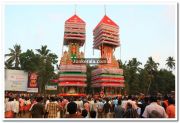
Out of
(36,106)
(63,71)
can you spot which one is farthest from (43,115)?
(63,71)

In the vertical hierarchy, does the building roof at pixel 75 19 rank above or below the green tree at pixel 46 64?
above

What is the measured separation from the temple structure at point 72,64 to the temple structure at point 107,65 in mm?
3331

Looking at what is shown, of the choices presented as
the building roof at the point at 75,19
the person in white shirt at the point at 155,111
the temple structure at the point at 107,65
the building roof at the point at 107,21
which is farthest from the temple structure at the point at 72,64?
the person in white shirt at the point at 155,111

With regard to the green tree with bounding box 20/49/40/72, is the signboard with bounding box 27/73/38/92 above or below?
below

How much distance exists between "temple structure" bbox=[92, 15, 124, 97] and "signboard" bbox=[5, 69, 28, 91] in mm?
24785

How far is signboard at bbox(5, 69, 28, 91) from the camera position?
1363 inches

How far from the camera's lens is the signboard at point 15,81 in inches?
1363

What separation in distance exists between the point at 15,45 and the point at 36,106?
4383cm

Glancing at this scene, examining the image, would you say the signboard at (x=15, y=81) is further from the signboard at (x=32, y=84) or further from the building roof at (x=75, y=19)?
the building roof at (x=75, y=19)

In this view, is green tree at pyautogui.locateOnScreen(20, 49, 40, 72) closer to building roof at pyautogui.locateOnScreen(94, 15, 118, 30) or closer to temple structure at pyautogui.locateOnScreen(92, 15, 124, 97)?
temple structure at pyautogui.locateOnScreen(92, 15, 124, 97)

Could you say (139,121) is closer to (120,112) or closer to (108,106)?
(120,112)

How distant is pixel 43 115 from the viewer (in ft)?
37.2

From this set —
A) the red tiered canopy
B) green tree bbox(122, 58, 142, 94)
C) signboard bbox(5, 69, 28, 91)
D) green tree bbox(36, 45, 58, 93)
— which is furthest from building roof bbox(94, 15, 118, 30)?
signboard bbox(5, 69, 28, 91)

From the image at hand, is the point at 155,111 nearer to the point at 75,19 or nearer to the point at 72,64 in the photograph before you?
the point at 72,64
